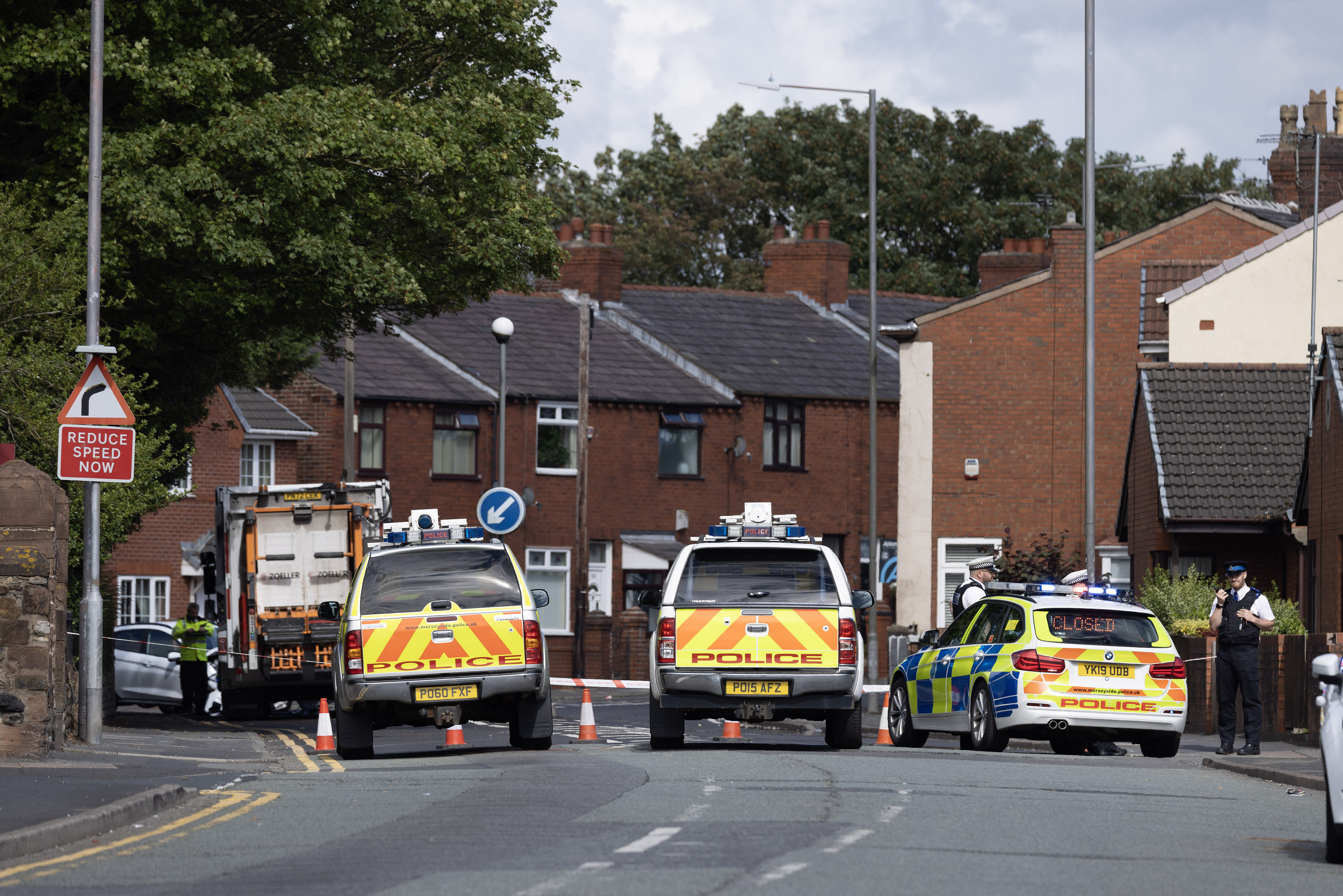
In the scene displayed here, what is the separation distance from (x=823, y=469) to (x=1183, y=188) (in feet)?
67.0

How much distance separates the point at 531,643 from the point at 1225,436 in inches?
650

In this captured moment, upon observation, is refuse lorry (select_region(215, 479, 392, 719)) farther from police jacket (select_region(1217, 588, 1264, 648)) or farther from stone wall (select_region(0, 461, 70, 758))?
police jacket (select_region(1217, 588, 1264, 648))

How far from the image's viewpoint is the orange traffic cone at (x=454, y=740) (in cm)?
2122

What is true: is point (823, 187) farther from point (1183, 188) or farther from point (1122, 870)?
point (1122, 870)

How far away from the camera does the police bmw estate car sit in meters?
19.5

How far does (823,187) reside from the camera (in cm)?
6838

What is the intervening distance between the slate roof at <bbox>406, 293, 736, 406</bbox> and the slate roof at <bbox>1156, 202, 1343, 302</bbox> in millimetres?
16665

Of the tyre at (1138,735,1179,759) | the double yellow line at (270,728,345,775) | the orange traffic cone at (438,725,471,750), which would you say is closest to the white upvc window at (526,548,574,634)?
the double yellow line at (270,728,345,775)

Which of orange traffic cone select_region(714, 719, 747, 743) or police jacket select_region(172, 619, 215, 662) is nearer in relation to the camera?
orange traffic cone select_region(714, 719, 747, 743)

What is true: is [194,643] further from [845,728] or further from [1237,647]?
[1237,647]

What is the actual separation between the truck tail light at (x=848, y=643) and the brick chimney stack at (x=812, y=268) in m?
39.9

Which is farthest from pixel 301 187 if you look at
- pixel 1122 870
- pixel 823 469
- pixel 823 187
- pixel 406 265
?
pixel 823 187

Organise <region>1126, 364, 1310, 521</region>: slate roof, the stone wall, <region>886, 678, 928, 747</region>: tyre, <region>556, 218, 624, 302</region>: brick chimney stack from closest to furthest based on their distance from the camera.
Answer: the stone wall
<region>886, 678, 928, 747</region>: tyre
<region>1126, 364, 1310, 521</region>: slate roof
<region>556, 218, 624, 302</region>: brick chimney stack

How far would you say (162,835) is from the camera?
40.3ft
